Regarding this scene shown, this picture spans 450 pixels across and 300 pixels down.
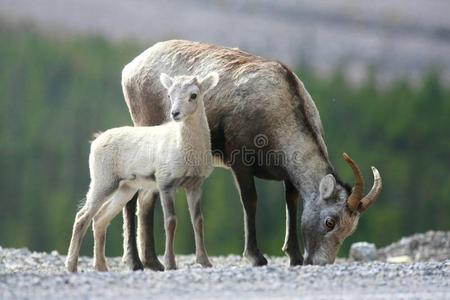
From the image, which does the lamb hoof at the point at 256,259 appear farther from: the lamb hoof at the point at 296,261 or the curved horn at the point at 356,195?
the curved horn at the point at 356,195

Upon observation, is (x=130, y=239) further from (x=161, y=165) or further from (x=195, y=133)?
(x=195, y=133)

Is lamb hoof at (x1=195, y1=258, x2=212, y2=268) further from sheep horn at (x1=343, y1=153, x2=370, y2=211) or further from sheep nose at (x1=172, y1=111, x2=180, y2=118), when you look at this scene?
sheep nose at (x1=172, y1=111, x2=180, y2=118)

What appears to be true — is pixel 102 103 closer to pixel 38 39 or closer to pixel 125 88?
pixel 38 39

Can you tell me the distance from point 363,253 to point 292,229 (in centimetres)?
398

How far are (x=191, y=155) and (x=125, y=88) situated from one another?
3.26 metres

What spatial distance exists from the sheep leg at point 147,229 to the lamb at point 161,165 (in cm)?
120

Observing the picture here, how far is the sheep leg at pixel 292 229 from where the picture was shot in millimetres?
14195

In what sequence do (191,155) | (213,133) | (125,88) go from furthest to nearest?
1. (125,88)
2. (213,133)
3. (191,155)

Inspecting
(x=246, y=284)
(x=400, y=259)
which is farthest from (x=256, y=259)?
(x=400, y=259)

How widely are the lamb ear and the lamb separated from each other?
137 cm

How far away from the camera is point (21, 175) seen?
45.6 meters

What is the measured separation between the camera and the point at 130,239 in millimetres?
14891

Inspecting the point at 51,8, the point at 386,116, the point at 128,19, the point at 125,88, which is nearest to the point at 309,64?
the point at 386,116

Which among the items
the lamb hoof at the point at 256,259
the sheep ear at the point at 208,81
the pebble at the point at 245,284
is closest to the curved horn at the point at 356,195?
the pebble at the point at 245,284
